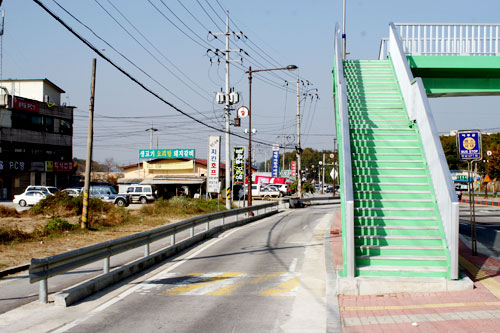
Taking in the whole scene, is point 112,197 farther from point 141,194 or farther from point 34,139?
point 34,139

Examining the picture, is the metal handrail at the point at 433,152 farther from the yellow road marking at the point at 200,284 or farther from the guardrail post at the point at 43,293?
the guardrail post at the point at 43,293

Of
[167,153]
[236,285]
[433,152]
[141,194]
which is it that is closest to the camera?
[236,285]

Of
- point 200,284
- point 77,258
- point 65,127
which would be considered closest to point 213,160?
point 200,284

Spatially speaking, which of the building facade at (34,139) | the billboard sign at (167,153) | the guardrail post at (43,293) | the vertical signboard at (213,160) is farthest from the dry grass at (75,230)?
the billboard sign at (167,153)

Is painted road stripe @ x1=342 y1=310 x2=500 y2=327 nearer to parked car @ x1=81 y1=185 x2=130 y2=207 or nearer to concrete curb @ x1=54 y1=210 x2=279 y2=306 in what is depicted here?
concrete curb @ x1=54 y1=210 x2=279 y2=306

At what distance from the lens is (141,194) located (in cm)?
4825

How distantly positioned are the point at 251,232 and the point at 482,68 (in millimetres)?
11268

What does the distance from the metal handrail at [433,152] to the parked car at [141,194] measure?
1401 inches

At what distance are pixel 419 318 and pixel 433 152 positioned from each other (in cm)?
469

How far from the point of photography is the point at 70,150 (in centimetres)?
6225

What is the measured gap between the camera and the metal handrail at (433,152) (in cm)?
903

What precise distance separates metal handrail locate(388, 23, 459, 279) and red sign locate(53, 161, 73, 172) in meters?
51.1

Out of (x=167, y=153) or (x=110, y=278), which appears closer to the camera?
(x=110, y=278)

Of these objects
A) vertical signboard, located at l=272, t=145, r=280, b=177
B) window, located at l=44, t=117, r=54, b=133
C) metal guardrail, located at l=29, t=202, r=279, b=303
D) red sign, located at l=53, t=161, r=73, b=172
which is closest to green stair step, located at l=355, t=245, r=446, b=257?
metal guardrail, located at l=29, t=202, r=279, b=303
